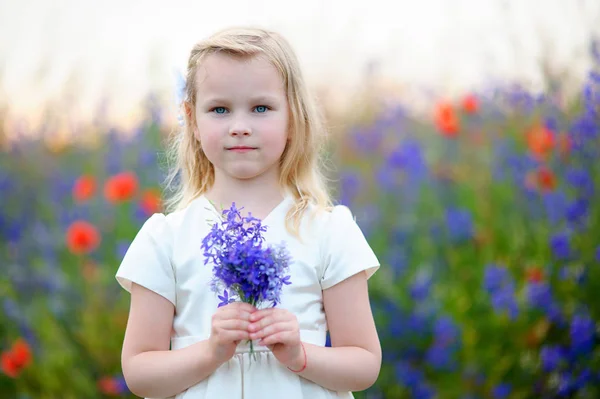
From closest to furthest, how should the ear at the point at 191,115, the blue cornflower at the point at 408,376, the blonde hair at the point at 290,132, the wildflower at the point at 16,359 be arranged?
the blonde hair at the point at 290,132, the ear at the point at 191,115, the blue cornflower at the point at 408,376, the wildflower at the point at 16,359

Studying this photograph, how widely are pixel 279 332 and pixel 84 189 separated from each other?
9.03 feet

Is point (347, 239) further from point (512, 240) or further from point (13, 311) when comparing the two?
Result: point (13, 311)

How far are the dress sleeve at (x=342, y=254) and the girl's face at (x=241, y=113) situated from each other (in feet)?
0.84

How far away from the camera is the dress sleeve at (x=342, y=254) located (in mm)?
2150

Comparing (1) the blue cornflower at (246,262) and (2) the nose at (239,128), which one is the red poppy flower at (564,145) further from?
(1) the blue cornflower at (246,262)

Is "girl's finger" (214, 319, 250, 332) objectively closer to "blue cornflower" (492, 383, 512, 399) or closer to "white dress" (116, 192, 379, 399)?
"white dress" (116, 192, 379, 399)

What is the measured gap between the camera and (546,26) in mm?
4582

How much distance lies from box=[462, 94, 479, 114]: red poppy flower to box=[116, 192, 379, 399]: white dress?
2420 millimetres

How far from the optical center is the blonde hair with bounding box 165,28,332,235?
84.0 inches

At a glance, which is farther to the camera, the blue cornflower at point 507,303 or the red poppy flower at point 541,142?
the red poppy flower at point 541,142

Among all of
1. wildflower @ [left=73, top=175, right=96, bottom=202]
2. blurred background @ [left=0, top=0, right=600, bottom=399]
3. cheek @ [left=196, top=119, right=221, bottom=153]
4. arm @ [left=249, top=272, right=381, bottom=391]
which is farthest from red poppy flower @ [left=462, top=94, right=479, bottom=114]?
cheek @ [left=196, top=119, right=221, bottom=153]

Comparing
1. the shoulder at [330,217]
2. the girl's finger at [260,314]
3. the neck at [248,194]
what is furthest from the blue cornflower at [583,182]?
the girl's finger at [260,314]

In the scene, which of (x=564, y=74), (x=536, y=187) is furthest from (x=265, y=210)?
(x=564, y=74)

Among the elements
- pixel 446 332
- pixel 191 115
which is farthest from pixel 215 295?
pixel 446 332
